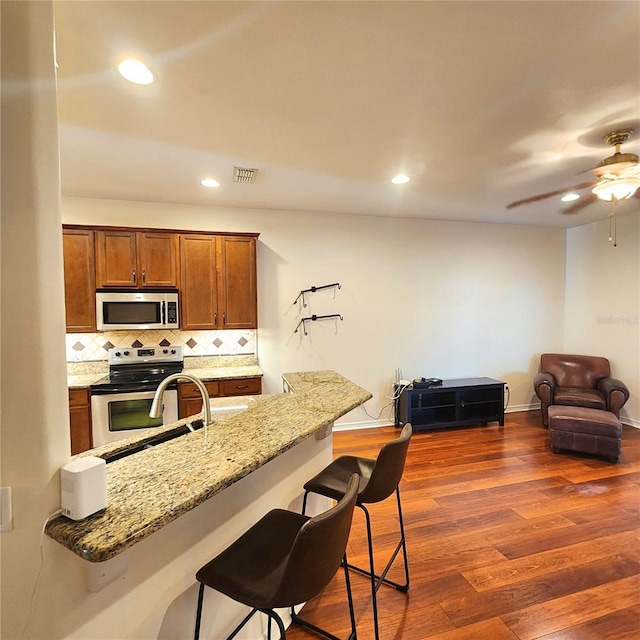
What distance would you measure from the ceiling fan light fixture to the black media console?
269cm

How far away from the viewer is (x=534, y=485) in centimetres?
317

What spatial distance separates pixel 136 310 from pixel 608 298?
606 centimetres

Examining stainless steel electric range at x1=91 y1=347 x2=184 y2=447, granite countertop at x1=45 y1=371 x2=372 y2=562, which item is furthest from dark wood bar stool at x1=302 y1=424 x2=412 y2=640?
stainless steel electric range at x1=91 y1=347 x2=184 y2=447

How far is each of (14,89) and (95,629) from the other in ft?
4.47

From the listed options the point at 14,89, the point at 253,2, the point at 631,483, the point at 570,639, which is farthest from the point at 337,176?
the point at 631,483

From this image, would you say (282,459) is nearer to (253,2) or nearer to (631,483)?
(253,2)

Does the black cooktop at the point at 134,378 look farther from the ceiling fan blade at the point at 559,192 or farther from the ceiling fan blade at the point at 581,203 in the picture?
the ceiling fan blade at the point at 581,203

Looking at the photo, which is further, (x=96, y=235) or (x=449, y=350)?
(x=449, y=350)

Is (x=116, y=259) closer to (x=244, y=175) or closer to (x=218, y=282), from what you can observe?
(x=218, y=282)

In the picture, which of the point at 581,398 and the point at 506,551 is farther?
the point at 581,398

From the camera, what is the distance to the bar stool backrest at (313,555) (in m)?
0.97

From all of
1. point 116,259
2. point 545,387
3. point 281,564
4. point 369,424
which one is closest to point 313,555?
point 281,564

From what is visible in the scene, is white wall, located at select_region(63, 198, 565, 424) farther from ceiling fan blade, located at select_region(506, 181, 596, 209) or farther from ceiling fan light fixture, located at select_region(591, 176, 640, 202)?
ceiling fan light fixture, located at select_region(591, 176, 640, 202)

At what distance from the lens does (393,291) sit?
15.8 feet
